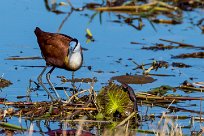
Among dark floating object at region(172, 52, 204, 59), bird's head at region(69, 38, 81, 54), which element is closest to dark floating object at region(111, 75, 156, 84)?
bird's head at region(69, 38, 81, 54)

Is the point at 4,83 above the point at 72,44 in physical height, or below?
below

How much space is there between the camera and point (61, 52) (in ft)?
26.6

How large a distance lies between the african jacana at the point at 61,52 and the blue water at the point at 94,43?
1.08ft

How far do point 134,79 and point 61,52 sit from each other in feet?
3.16

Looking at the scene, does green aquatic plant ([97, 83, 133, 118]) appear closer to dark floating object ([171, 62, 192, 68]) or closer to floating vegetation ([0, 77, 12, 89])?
floating vegetation ([0, 77, 12, 89])

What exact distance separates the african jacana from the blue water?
328 mm

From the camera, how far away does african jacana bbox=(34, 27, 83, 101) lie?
7930 mm

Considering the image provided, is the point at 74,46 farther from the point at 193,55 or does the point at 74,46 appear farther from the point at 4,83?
the point at 193,55

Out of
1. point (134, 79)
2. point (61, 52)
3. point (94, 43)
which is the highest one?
point (61, 52)

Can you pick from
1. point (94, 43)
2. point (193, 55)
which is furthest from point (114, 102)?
point (94, 43)

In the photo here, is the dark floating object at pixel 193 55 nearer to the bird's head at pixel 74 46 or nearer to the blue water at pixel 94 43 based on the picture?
the blue water at pixel 94 43

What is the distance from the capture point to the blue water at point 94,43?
8.63 meters

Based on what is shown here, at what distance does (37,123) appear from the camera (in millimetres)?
7109

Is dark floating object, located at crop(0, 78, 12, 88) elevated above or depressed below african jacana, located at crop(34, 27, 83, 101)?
below
